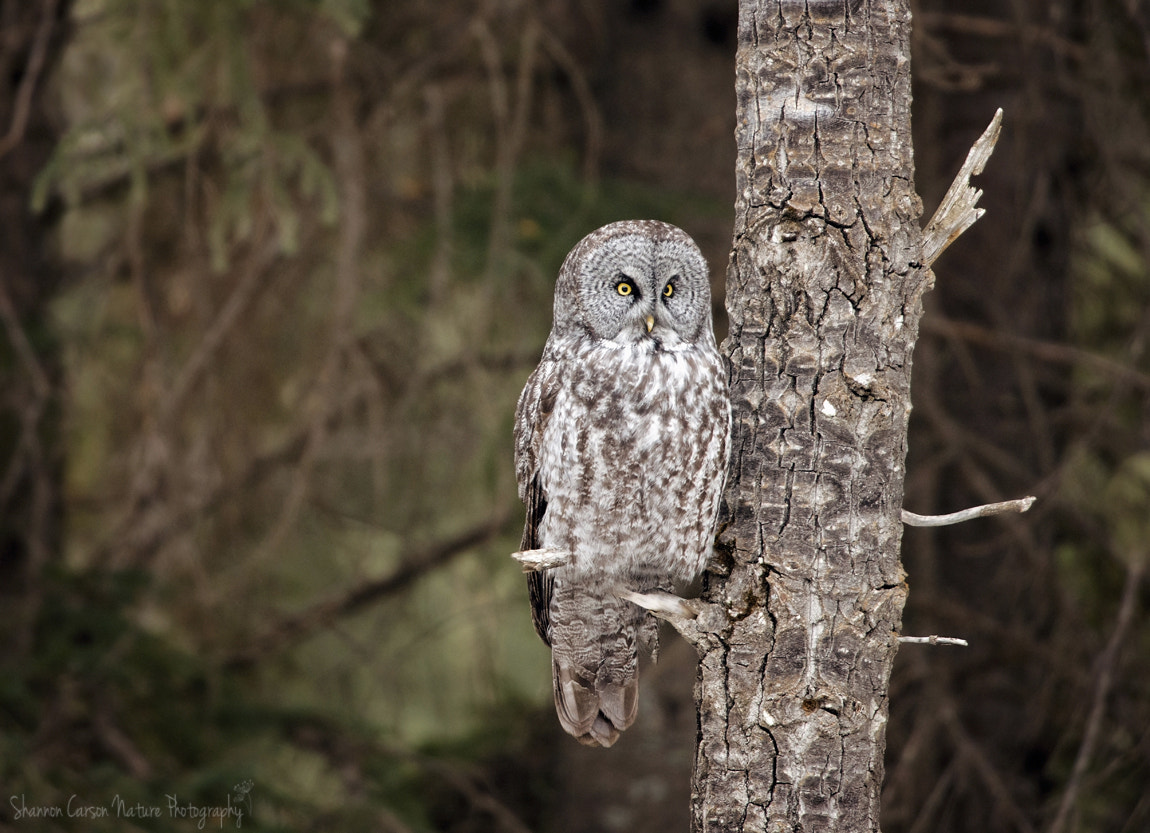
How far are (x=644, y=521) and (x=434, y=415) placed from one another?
5.75 feet

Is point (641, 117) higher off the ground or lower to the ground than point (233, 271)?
higher

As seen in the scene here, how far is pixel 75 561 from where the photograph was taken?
16.0 ft

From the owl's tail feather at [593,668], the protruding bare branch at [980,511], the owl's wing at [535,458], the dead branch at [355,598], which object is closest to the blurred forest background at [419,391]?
the dead branch at [355,598]

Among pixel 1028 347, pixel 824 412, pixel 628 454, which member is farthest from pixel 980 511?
pixel 1028 347

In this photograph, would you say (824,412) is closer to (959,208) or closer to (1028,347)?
(959,208)

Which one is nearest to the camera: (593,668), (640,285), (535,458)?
(640,285)

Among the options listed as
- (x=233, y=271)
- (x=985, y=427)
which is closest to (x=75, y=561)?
(x=233, y=271)

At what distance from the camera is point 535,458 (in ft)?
8.71

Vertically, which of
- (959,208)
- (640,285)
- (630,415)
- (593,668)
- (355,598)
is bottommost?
(355,598)

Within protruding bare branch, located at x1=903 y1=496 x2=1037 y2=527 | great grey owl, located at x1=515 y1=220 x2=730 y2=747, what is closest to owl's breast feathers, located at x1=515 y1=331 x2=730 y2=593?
great grey owl, located at x1=515 y1=220 x2=730 y2=747

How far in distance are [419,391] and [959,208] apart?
2.21 m

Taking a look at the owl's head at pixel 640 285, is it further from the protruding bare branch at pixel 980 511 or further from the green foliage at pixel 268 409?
the green foliage at pixel 268 409

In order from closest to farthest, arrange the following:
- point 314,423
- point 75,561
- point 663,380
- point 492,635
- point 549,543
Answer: point 663,380, point 549,543, point 314,423, point 492,635, point 75,561

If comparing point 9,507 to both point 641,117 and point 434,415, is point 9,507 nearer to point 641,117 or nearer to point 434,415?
point 434,415
